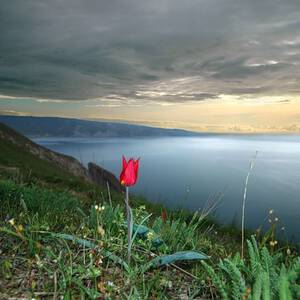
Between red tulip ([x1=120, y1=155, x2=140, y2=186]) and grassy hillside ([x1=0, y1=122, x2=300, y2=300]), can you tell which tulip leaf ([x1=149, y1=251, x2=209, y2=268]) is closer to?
grassy hillside ([x1=0, y1=122, x2=300, y2=300])

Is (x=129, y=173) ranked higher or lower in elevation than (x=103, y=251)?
higher

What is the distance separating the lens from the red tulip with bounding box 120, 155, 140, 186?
3697mm

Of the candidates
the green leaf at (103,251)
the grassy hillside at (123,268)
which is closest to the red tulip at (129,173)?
the grassy hillside at (123,268)

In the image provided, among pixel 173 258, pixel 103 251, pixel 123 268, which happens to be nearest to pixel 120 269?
pixel 123 268

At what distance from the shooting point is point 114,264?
3852 mm

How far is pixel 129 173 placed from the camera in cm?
374

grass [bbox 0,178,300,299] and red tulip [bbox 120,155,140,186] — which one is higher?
red tulip [bbox 120,155,140,186]

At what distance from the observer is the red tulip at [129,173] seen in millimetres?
3697

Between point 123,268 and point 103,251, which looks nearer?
point 123,268

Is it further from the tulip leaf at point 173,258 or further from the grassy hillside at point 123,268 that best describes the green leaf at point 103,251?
the tulip leaf at point 173,258

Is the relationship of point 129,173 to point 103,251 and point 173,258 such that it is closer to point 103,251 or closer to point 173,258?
point 103,251

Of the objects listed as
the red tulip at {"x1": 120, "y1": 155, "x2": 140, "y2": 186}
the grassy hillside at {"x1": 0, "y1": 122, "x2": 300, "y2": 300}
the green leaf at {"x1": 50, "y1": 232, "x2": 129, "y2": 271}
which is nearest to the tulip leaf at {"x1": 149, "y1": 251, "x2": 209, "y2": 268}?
the grassy hillside at {"x1": 0, "y1": 122, "x2": 300, "y2": 300}

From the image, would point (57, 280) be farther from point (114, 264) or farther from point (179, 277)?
point (179, 277)

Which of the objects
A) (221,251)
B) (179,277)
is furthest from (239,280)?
(221,251)
